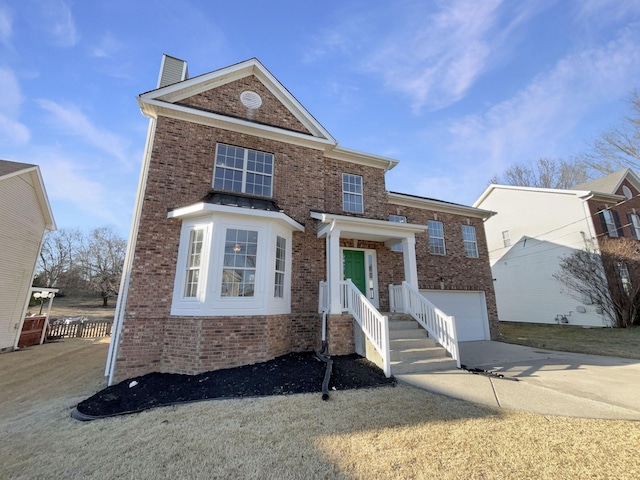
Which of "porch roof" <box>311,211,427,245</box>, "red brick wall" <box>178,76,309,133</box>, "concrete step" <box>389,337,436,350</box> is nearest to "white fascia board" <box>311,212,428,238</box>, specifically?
"porch roof" <box>311,211,427,245</box>

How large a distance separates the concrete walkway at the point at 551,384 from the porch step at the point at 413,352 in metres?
0.26

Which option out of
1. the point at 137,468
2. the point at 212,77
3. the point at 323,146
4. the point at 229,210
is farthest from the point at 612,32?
the point at 137,468

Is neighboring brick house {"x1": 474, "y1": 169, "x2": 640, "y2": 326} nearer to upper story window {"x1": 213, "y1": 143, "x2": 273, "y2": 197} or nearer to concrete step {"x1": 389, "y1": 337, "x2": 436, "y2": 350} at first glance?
concrete step {"x1": 389, "y1": 337, "x2": 436, "y2": 350}

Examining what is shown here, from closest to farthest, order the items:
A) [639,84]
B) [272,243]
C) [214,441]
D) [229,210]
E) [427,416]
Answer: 1. [214,441]
2. [427,416]
3. [229,210]
4. [272,243]
5. [639,84]

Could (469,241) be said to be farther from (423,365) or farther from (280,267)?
(280,267)

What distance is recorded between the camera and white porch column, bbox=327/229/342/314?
24.9 feet

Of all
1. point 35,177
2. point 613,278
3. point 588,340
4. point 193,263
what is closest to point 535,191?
point 613,278

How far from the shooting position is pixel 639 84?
709 inches

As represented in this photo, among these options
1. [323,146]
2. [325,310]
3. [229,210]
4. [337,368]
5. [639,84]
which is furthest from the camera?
[639,84]

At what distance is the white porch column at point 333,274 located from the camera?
759 centimetres

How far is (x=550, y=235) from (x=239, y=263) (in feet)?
60.9

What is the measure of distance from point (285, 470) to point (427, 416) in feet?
7.47

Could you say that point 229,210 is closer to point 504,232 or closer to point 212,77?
point 212,77

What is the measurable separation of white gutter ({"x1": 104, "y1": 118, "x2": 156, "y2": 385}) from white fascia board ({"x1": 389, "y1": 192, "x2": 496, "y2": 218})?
363 inches
